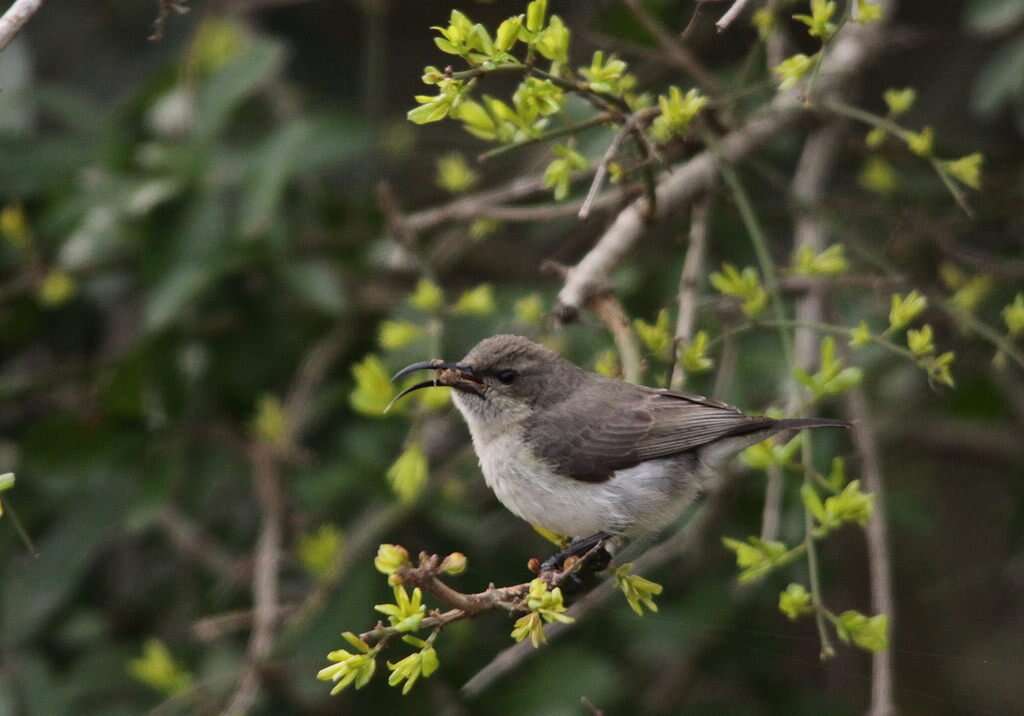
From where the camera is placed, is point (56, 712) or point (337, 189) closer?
point (56, 712)

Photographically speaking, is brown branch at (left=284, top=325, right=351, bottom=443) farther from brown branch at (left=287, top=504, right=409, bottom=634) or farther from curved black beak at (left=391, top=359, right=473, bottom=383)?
curved black beak at (left=391, top=359, right=473, bottom=383)

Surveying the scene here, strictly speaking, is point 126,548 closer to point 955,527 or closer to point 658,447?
point 658,447

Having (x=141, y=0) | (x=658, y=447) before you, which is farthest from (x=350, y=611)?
(x=141, y=0)

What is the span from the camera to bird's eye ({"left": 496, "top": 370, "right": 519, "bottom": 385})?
14.1 feet

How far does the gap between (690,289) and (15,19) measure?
2156mm

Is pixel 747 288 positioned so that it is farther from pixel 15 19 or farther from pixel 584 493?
pixel 15 19

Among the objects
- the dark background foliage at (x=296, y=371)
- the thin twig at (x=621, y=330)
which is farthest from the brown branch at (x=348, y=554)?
the thin twig at (x=621, y=330)

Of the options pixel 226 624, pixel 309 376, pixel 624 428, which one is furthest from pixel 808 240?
pixel 226 624

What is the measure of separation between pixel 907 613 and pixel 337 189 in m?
3.67

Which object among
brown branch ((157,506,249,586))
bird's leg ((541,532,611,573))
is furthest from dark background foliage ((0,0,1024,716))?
bird's leg ((541,532,611,573))

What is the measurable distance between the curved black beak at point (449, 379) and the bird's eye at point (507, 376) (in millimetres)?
67

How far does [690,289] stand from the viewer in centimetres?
421

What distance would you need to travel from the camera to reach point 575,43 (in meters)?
6.26

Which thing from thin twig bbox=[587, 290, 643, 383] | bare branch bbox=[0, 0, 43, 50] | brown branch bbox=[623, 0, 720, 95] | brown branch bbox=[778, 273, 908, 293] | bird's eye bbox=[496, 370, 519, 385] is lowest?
brown branch bbox=[778, 273, 908, 293]
